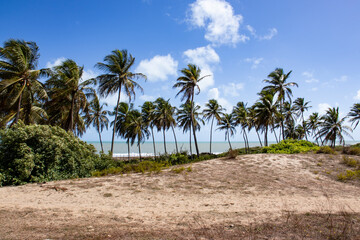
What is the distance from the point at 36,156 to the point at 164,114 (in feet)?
87.9

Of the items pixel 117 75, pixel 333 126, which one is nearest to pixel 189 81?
pixel 117 75

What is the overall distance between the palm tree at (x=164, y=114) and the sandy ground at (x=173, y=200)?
25055 mm

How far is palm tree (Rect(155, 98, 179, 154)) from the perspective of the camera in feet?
120

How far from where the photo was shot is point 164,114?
36.7m

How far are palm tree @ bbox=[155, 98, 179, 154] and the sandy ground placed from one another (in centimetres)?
2506

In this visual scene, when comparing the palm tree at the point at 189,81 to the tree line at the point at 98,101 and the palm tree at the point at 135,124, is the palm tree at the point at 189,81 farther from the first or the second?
the palm tree at the point at 135,124

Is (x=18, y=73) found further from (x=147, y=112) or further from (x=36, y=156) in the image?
(x=147, y=112)

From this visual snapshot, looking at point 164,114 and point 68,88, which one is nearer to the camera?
point 68,88

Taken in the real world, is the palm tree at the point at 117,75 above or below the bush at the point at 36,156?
above

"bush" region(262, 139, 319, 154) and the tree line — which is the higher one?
the tree line

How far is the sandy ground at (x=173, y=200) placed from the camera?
482cm

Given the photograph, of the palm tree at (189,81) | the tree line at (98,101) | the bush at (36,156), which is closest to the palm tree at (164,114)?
the tree line at (98,101)

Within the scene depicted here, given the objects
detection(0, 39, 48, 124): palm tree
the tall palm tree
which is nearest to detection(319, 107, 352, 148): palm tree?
the tall palm tree

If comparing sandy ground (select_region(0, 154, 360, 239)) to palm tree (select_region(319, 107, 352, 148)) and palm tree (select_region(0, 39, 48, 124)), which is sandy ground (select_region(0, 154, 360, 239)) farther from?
palm tree (select_region(319, 107, 352, 148))
